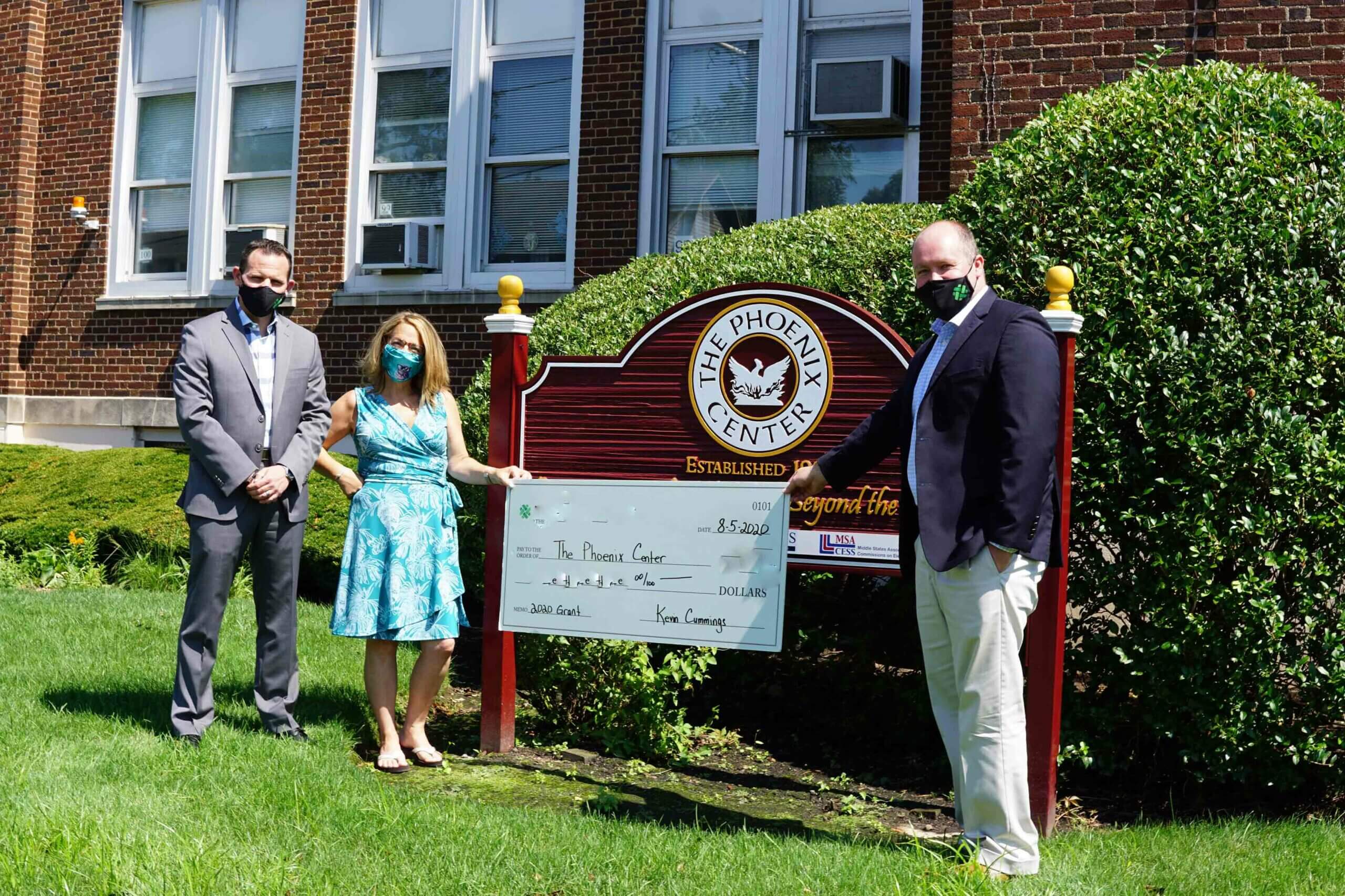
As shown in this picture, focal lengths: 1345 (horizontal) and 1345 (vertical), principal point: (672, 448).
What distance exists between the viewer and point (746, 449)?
5137 mm

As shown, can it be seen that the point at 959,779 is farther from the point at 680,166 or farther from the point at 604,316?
the point at 680,166

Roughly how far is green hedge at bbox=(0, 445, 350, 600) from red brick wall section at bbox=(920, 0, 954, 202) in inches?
182

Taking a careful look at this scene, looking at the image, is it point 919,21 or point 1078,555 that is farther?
point 919,21

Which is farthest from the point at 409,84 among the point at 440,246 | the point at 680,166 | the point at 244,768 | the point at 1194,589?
the point at 1194,589

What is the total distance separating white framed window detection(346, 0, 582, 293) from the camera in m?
10.8

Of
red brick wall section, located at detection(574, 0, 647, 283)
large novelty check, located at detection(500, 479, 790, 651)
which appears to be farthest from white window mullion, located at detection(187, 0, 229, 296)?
large novelty check, located at detection(500, 479, 790, 651)

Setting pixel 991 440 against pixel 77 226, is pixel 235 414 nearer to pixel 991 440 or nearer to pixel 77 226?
pixel 991 440

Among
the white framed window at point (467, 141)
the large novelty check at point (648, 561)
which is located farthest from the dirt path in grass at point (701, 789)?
the white framed window at point (467, 141)

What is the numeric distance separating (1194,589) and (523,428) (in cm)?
263

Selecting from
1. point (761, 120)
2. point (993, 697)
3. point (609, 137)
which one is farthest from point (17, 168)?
point (993, 697)

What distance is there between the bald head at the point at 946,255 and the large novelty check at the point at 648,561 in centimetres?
110

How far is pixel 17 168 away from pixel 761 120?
746cm

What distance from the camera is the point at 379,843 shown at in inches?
159

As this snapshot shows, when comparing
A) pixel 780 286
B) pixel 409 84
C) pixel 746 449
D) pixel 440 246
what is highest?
pixel 409 84
